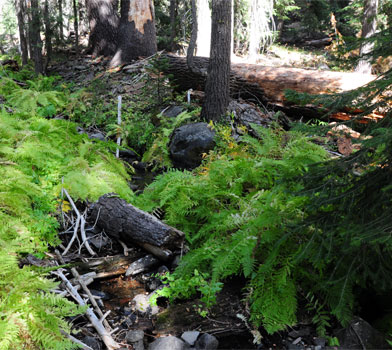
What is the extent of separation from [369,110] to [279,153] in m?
2.43

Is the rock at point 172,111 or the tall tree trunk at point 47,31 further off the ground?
the tall tree trunk at point 47,31

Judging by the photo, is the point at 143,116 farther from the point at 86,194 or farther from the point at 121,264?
the point at 121,264

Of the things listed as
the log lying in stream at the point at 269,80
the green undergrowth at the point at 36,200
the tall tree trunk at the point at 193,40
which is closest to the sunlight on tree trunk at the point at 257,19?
the log lying in stream at the point at 269,80

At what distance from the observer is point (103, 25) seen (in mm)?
13086

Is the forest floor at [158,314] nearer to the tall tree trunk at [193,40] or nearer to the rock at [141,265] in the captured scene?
the rock at [141,265]

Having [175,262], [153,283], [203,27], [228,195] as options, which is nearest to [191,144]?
[228,195]

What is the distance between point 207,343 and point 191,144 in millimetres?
4580

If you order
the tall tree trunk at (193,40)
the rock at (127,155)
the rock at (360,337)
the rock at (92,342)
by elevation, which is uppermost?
the tall tree trunk at (193,40)

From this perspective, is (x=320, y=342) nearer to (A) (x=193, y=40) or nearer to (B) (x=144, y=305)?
(B) (x=144, y=305)

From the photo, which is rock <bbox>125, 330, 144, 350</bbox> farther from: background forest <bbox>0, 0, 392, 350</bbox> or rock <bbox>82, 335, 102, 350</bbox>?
rock <bbox>82, 335, 102, 350</bbox>

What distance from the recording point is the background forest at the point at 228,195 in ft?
8.35

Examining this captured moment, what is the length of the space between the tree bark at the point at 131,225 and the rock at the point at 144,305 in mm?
676

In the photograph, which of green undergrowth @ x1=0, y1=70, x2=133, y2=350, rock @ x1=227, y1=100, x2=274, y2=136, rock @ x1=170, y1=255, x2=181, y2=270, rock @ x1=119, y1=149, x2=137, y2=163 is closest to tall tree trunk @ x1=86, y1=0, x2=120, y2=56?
green undergrowth @ x1=0, y1=70, x2=133, y2=350

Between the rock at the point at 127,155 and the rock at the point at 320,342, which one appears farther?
the rock at the point at 127,155
